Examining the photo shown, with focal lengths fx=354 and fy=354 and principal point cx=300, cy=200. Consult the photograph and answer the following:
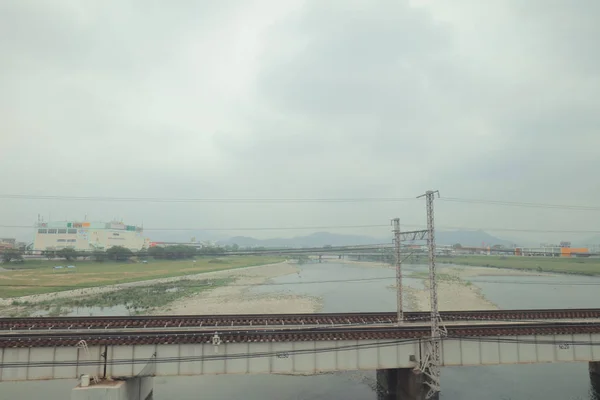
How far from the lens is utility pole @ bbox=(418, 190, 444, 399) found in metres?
16.3

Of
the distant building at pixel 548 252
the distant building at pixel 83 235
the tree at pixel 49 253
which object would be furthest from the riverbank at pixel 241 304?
the distant building at pixel 83 235

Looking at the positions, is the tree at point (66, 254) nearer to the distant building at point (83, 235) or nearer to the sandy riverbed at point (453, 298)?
the sandy riverbed at point (453, 298)

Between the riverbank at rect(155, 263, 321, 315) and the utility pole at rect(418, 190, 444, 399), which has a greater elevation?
the utility pole at rect(418, 190, 444, 399)

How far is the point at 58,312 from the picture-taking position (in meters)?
45.1

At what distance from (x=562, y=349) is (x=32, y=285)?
7485 centimetres

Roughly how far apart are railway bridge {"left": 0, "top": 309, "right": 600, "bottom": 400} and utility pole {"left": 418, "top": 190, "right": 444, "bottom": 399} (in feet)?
1.78

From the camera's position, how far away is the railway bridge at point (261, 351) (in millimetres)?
16109

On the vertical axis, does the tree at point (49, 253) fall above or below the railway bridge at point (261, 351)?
above

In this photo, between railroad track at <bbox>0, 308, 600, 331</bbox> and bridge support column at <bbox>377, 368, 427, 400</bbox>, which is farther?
railroad track at <bbox>0, 308, 600, 331</bbox>

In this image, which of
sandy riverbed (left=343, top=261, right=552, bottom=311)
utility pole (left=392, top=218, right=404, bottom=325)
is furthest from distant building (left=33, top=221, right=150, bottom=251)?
utility pole (left=392, top=218, right=404, bottom=325)

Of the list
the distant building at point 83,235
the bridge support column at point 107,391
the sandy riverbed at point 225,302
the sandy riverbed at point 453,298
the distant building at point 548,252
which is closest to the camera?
the bridge support column at point 107,391

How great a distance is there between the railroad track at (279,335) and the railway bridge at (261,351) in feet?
0.15

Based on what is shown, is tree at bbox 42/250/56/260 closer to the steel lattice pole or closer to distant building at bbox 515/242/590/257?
the steel lattice pole

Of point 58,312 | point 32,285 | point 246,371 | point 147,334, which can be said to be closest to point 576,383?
point 246,371
